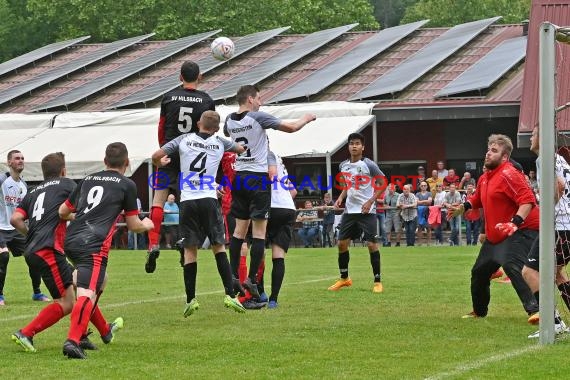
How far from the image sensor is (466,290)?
50.9 ft

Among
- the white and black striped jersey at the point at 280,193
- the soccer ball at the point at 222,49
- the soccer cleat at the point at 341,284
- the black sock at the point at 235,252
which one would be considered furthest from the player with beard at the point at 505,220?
the soccer ball at the point at 222,49

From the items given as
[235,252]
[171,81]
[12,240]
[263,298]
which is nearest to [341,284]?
[263,298]

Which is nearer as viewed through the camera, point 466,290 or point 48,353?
point 48,353

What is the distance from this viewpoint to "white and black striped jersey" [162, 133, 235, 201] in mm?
12180

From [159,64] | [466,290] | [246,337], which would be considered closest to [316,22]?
[159,64]

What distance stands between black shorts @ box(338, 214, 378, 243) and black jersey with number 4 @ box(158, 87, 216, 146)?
3754mm

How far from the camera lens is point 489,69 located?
37.2 m

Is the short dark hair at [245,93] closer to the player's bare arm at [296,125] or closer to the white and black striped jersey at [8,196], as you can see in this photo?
the player's bare arm at [296,125]

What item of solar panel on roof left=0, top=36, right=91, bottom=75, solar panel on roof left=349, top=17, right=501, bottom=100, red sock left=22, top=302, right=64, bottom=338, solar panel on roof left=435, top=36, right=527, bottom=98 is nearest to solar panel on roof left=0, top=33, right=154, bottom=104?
solar panel on roof left=0, top=36, right=91, bottom=75

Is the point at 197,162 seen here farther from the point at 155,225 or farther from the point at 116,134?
the point at 116,134

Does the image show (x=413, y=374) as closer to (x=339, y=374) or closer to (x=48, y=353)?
(x=339, y=374)

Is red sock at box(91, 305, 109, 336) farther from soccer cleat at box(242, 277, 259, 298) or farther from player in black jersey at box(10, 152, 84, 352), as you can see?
soccer cleat at box(242, 277, 259, 298)

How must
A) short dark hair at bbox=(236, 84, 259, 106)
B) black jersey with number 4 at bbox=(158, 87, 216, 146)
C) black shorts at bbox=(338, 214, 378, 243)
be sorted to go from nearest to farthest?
black jersey with number 4 at bbox=(158, 87, 216, 146) → short dark hair at bbox=(236, 84, 259, 106) → black shorts at bbox=(338, 214, 378, 243)

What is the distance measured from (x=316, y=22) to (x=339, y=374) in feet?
217
